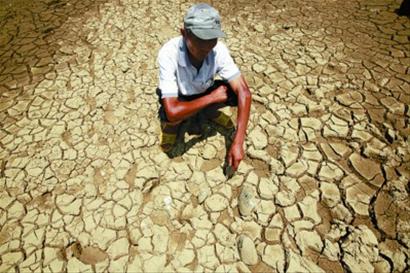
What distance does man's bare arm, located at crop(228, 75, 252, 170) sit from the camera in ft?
6.12

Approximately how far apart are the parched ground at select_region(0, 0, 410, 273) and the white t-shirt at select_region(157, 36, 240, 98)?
1.56ft

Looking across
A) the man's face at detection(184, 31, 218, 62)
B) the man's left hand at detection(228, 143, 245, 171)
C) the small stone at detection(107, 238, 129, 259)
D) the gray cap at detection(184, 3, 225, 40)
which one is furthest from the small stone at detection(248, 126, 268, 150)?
the small stone at detection(107, 238, 129, 259)

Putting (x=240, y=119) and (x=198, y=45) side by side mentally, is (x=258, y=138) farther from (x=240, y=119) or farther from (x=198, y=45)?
(x=198, y=45)

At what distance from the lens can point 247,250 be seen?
181 centimetres

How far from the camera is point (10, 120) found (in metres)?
2.64

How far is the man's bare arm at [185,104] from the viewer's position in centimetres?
190

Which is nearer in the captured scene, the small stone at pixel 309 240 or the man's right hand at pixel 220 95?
the small stone at pixel 309 240

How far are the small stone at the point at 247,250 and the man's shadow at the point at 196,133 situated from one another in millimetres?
690

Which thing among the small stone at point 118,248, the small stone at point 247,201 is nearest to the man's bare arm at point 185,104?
the small stone at point 247,201

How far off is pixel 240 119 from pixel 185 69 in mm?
472

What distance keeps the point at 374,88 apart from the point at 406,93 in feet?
0.79

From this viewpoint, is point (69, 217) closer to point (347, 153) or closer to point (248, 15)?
point (347, 153)

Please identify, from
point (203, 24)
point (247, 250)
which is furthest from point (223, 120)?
point (247, 250)

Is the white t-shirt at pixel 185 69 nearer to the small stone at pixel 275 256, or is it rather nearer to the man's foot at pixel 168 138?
the man's foot at pixel 168 138
